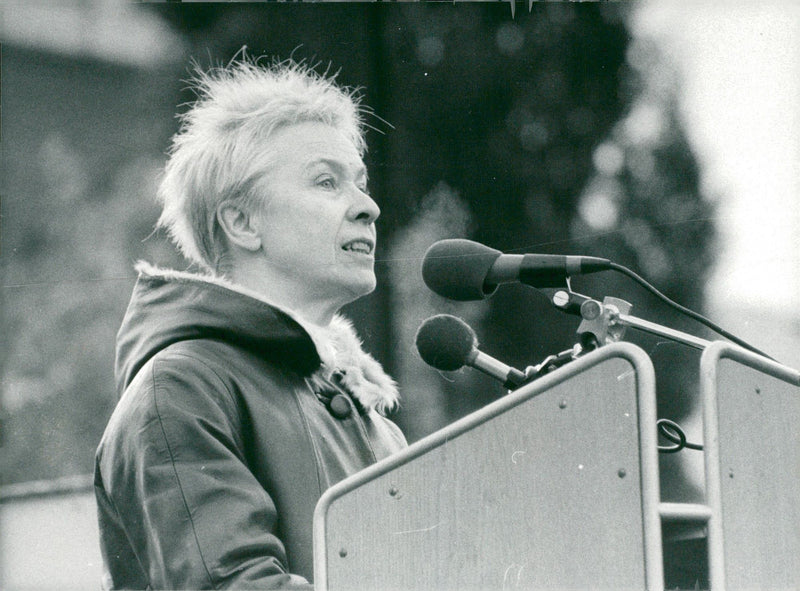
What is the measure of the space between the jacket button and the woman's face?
216mm

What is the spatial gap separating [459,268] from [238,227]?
0.54 meters

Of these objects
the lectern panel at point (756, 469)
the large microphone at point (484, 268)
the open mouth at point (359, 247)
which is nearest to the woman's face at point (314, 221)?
the open mouth at point (359, 247)

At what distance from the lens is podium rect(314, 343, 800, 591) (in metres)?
1.48

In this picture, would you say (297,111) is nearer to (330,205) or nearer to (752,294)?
(330,205)

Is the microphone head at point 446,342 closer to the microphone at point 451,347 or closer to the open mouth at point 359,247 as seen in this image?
the microphone at point 451,347

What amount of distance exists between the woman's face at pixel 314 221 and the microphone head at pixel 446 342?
241 mm

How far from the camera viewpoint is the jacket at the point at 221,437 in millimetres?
1861

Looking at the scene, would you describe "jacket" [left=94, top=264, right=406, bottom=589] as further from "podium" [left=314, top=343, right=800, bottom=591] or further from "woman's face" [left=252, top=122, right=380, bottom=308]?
"podium" [left=314, top=343, right=800, bottom=591]

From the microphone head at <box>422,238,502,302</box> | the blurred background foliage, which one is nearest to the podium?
the microphone head at <box>422,238,502,302</box>

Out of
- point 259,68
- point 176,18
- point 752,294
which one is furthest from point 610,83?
point 176,18

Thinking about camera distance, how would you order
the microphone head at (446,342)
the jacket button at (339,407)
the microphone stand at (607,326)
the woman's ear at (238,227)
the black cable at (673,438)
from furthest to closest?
1. the woman's ear at (238,227)
2. the jacket button at (339,407)
3. the microphone head at (446,342)
4. the black cable at (673,438)
5. the microphone stand at (607,326)

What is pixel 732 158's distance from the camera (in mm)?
2402

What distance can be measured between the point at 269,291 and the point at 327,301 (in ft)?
0.40

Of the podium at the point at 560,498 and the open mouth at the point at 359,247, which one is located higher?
the open mouth at the point at 359,247
